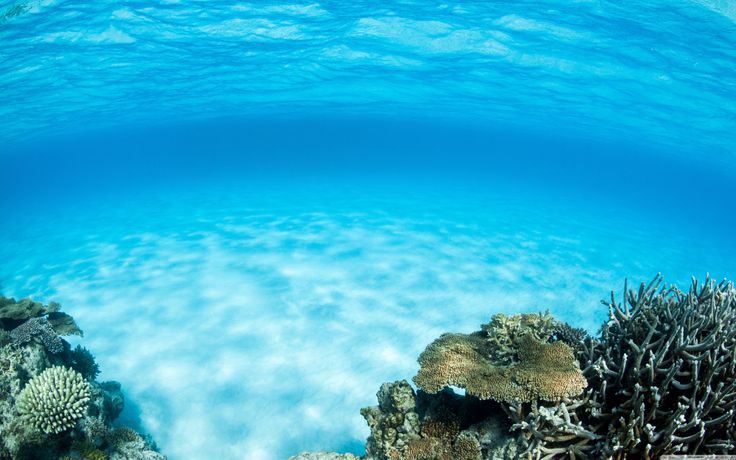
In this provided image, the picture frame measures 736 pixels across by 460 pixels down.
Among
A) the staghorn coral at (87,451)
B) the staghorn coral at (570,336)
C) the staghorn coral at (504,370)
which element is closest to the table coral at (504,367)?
the staghorn coral at (504,370)

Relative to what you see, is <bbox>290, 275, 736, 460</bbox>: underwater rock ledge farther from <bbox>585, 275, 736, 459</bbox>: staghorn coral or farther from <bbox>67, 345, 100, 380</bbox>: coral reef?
<bbox>67, 345, 100, 380</bbox>: coral reef

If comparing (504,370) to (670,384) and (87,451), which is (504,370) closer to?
(670,384)

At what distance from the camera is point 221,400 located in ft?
30.5

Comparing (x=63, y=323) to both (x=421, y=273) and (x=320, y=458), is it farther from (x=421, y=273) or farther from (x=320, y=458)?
(x=421, y=273)

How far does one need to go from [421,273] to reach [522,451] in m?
11.6

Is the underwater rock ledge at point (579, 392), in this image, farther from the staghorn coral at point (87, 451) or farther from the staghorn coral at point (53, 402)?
A: the staghorn coral at point (53, 402)

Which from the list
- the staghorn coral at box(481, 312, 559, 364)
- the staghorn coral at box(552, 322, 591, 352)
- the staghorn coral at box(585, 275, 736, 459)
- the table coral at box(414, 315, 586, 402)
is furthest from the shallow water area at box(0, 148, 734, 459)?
the staghorn coral at box(585, 275, 736, 459)

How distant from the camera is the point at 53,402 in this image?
6012mm

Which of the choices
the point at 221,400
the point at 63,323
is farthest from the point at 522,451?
the point at 63,323

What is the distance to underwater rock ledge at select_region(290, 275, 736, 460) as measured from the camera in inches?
167

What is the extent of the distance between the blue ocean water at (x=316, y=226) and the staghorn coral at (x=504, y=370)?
4.23 meters

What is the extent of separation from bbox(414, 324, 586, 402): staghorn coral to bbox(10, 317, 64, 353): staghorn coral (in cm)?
684

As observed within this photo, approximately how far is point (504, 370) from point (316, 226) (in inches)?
699

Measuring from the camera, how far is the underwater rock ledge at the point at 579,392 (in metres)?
4.25
